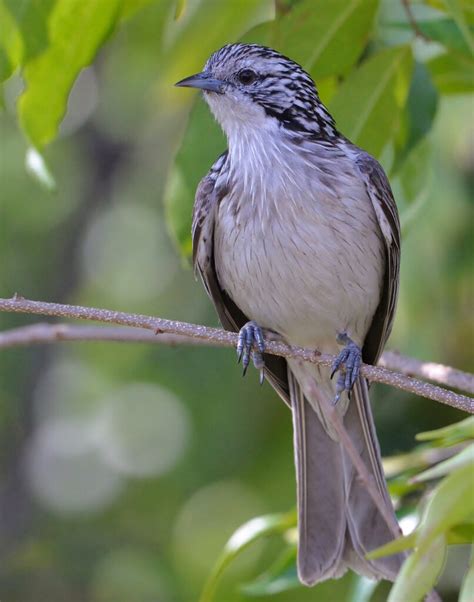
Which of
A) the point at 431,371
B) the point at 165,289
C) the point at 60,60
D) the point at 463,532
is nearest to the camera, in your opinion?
the point at 463,532

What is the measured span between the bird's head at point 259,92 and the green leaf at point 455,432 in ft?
6.41

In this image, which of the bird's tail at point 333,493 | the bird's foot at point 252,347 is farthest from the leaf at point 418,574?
the bird's foot at point 252,347

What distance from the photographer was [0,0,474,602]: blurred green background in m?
4.80

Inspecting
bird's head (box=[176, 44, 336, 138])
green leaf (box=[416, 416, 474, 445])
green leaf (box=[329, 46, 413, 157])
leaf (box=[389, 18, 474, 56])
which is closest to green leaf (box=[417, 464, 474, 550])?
green leaf (box=[416, 416, 474, 445])

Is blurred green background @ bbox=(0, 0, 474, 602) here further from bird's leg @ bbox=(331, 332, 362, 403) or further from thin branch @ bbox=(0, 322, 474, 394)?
bird's leg @ bbox=(331, 332, 362, 403)

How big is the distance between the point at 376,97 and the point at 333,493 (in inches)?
69.7

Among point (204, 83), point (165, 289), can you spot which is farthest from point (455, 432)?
point (165, 289)

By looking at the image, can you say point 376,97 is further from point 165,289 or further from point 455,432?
point 165,289

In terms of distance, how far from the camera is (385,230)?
4965 millimetres

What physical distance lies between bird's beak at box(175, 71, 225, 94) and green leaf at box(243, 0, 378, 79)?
34 cm

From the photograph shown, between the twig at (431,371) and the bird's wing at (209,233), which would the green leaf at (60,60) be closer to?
the bird's wing at (209,233)

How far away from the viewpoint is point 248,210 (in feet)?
16.1

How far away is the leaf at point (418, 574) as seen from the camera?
241cm

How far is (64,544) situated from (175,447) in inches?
41.5
